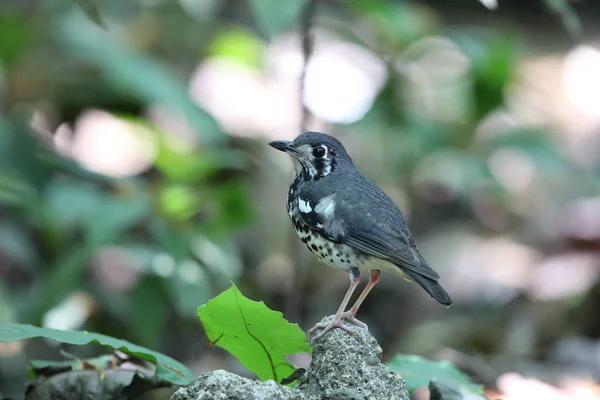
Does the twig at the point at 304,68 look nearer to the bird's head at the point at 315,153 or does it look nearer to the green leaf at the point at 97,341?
the bird's head at the point at 315,153

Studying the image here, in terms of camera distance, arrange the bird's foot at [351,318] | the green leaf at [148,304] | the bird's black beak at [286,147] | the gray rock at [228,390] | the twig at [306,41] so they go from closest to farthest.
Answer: the gray rock at [228,390] < the bird's foot at [351,318] < the bird's black beak at [286,147] < the twig at [306,41] < the green leaf at [148,304]

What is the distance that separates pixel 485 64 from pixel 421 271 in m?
3.20

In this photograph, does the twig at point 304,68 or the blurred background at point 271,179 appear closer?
the twig at point 304,68

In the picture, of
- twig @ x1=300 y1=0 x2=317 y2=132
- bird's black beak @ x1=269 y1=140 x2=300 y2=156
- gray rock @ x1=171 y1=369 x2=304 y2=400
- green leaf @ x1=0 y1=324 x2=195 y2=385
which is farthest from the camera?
twig @ x1=300 y1=0 x2=317 y2=132

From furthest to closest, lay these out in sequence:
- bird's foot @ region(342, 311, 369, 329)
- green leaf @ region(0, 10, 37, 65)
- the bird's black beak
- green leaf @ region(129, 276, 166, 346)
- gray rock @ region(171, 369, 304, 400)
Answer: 1. green leaf @ region(0, 10, 37, 65)
2. green leaf @ region(129, 276, 166, 346)
3. the bird's black beak
4. bird's foot @ region(342, 311, 369, 329)
5. gray rock @ region(171, 369, 304, 400)

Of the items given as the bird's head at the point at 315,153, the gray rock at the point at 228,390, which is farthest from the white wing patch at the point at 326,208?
the gray rock at the point at 228,390

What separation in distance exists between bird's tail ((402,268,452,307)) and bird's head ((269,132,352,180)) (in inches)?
25.4

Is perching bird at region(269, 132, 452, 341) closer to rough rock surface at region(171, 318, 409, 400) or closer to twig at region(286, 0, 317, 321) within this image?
rough rock surface at region(171, 318, 409, 400)

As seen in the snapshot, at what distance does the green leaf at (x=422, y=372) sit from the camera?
3.44 m

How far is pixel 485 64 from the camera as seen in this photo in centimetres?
625

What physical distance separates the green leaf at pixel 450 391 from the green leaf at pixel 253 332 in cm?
44

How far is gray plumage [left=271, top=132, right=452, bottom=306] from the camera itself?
342cm

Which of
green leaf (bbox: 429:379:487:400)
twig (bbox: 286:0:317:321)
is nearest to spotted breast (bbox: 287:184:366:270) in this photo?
green leaf (bbox: 429:379:487:400)

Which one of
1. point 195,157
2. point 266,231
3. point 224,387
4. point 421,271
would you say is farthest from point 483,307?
point 224,387
